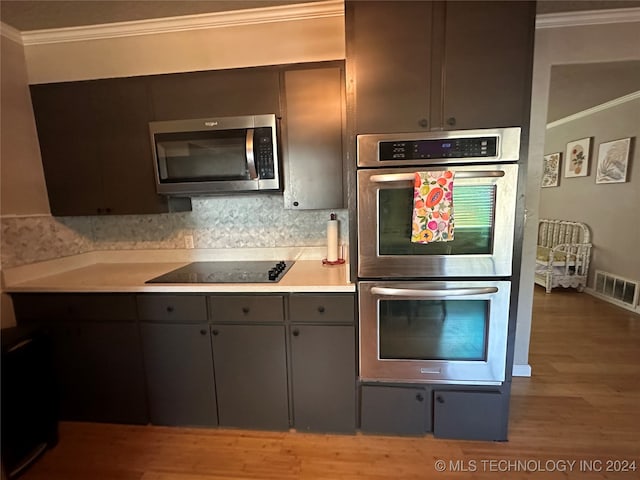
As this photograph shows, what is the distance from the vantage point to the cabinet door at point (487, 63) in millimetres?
1387

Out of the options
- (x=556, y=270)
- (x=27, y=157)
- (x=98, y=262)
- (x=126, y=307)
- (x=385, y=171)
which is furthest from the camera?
(x=556, y=270)

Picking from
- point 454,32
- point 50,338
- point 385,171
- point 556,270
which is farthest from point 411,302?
point 556,270

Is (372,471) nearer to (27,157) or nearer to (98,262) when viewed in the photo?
(98,262)

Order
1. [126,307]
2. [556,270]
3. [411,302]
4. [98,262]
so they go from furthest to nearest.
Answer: [556,270], [98,262], [126,307], [411,302]

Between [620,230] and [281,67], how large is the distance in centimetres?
441

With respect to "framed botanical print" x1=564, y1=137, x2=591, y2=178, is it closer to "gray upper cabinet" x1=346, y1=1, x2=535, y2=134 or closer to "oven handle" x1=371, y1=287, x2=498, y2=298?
"gray upper cabinet" x1=346, y1=1, x2=535, y2=134

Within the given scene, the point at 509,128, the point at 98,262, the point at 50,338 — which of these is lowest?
the point at 50,338

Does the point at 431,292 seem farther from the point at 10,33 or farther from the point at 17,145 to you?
the point at 10,33

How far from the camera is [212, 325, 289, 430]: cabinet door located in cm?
174

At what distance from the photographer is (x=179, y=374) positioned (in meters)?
1.83

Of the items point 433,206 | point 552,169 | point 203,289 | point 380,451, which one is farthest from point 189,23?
point 552,169

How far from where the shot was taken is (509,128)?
4.72 feet

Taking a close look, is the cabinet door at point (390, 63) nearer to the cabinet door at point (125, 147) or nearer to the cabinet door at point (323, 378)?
the cabinet door at point (323, 378)

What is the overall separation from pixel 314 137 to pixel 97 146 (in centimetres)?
142
